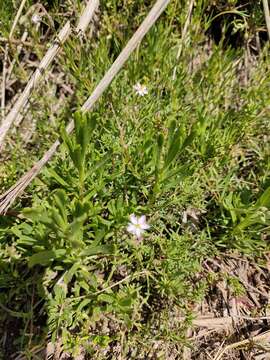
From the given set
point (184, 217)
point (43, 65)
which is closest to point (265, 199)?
point (184, 217)

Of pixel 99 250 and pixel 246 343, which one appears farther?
pixel 246 343

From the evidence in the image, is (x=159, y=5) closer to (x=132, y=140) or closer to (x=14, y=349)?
(x=132, y=140)

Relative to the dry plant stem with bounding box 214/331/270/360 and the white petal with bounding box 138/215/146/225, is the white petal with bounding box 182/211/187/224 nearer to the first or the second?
the white petal with bounding box 138/215/146/225

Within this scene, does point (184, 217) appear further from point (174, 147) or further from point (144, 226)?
point (174, 147)

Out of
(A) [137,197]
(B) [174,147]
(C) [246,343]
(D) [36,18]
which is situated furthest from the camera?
(D) [36,18]

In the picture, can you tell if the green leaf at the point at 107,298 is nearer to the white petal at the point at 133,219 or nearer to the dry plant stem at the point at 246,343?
the white petal at the point at 133,219
